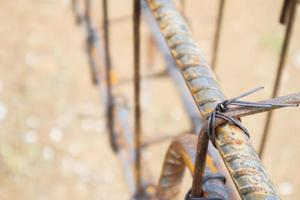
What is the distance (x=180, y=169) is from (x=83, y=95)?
A: 8.19 feet

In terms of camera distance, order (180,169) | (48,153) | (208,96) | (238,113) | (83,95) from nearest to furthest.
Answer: (238,113)
(208,96)
(180,169)
(48,153)
(83,95)

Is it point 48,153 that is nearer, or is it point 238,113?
point 238,113

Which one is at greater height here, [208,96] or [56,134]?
[208,96]

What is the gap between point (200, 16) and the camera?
162 inches

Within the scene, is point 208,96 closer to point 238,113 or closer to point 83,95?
point 238,113

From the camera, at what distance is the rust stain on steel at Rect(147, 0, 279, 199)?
32.3 inches

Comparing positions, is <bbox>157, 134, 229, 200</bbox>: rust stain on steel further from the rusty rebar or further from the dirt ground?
the dirt ground

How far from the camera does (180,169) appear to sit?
4.14 feet

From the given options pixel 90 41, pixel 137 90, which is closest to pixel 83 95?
pixel 90 41

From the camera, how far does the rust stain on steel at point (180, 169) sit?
1.04 meters

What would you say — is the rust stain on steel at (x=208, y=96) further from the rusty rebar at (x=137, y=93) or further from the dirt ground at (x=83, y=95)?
the dirt ground at (x=83, y=95)

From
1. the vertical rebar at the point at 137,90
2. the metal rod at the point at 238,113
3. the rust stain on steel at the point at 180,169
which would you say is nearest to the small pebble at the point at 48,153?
the vertical rebar at the point at 137,90

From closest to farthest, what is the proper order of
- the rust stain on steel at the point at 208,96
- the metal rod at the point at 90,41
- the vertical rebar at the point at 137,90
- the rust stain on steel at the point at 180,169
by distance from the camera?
the rust stain on steel at the point at 208,96, the rust stain on steel at the point at 180,169, the vertical rebar at the point at 137,90, the metal rod at the point at 90,41

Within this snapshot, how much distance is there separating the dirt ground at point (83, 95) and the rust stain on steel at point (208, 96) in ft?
6.28
